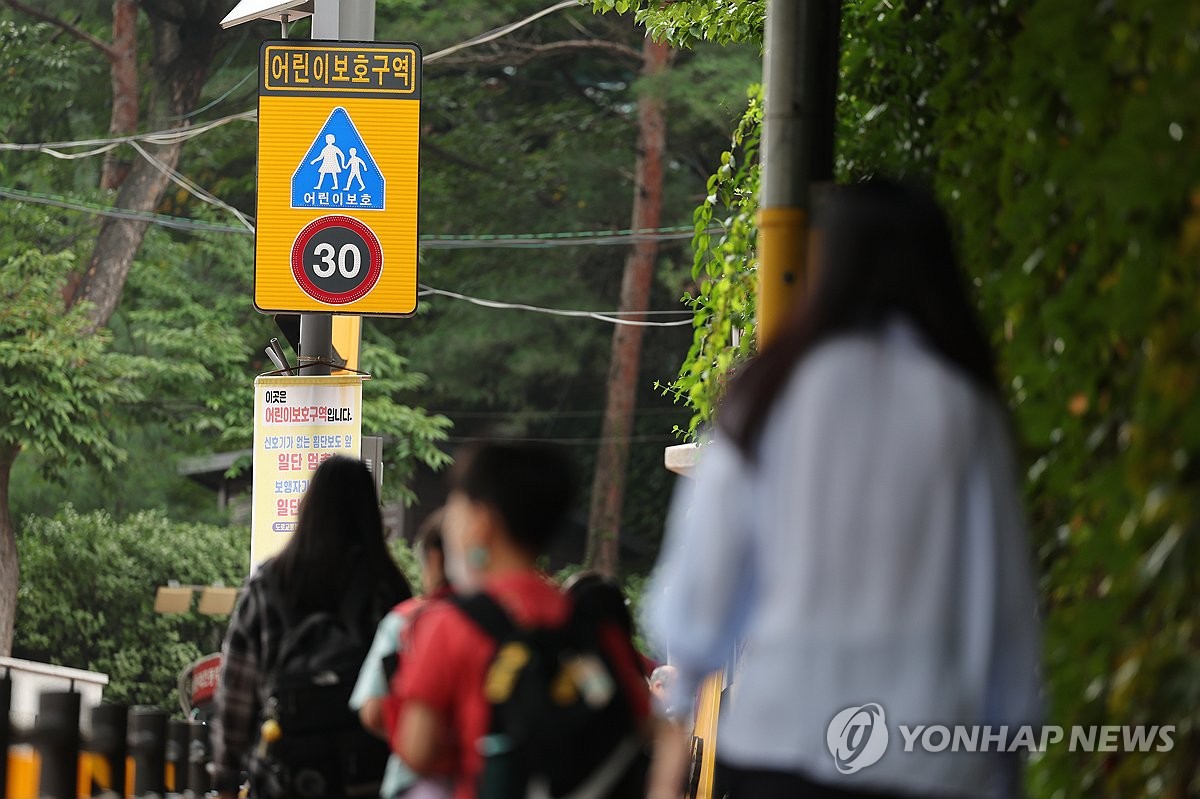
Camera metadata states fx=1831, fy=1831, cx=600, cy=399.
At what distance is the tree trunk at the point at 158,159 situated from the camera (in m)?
26.9

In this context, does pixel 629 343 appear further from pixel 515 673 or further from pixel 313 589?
pixel 515 673

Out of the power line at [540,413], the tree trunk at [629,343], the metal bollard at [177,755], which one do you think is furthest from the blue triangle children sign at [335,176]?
the power line at [540,413]

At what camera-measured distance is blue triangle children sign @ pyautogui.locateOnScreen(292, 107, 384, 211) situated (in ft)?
28.8

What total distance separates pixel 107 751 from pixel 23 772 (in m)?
0.31

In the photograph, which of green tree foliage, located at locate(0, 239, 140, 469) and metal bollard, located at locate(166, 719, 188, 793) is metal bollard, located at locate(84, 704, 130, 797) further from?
green tree foliage, located at locate(0, 239, 140, 469)

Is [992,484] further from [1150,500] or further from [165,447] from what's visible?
[165,447]

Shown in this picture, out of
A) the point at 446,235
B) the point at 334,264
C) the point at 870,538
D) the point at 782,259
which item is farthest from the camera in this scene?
the point at 446,235

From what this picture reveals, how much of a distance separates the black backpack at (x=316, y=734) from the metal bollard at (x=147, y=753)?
1.65m

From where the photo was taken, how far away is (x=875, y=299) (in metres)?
2.55

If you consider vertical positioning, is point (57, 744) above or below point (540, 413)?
below

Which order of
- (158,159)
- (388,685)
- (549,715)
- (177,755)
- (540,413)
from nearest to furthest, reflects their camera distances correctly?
(549,715) < (388,685) < (177,755) < (158,159) < (540,413)

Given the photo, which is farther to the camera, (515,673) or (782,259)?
(782,259)

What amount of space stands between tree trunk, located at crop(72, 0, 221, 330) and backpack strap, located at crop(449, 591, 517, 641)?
75.5 feet

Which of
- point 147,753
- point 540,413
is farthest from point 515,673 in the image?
point 540,413
